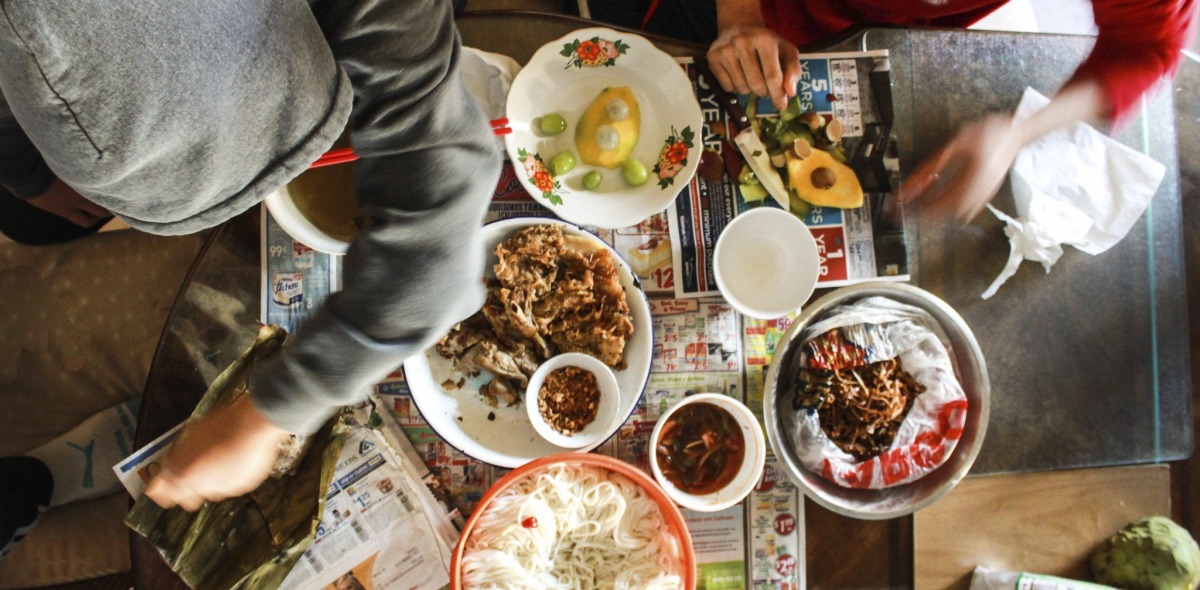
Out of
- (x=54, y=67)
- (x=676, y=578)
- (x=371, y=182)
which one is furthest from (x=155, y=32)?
(x=676, y=578)

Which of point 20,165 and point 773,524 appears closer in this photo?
point 20,165

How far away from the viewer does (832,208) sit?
4.13 ft

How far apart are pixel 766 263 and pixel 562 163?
41cm

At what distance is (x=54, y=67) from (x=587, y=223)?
0.79 metres

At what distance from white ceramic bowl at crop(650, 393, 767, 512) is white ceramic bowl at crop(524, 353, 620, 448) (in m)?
0.08

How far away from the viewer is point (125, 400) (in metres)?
1.40

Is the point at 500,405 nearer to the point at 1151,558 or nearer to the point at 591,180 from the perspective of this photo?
the point at 591,180

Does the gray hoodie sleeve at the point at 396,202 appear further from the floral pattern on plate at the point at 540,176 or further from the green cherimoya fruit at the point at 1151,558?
the green cherimoya fruit at the point at 1151,558

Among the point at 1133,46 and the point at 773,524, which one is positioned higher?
the point at 1133,46

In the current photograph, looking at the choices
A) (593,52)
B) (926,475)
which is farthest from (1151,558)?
(593,52)

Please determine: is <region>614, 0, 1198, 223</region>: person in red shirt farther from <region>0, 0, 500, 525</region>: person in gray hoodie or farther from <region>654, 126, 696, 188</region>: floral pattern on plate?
<region>0, 0, 500, 525</region>: person in gray hoodie

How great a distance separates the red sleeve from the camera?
44.9 inches

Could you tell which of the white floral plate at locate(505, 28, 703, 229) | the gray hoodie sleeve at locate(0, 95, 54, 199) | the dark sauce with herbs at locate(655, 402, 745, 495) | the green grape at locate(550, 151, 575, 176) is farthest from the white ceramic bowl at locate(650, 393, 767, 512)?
the gray hoodie sleeve at locate(0, 95, 54, 199)

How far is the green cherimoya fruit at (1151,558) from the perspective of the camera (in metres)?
1.20
